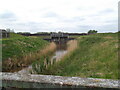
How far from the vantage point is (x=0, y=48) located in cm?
989

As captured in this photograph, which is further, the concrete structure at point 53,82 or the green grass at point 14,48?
the green grass at point 14,48

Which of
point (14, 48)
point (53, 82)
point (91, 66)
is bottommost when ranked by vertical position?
point (91, 66)

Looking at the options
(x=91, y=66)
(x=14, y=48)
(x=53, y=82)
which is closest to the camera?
(x=53, y=82)

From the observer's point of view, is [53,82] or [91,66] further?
[91,66]

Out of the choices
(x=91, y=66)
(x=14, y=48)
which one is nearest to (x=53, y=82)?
(x=91, y=66)

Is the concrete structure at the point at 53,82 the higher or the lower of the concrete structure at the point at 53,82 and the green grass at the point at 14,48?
the lower

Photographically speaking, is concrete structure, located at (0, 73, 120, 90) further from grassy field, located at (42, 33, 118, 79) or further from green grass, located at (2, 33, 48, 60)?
green grass, located at (2, 33, 48, 60)

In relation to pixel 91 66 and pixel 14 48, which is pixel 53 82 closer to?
pixel 91 66

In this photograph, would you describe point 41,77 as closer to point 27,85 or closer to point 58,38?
point 27,85

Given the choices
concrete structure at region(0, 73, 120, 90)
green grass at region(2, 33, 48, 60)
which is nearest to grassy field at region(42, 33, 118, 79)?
concrete structure at region(0, 73, 120, 90)

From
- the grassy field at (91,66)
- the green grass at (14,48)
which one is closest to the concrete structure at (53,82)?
the grassy field at (91,66)

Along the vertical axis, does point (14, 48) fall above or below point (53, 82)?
above

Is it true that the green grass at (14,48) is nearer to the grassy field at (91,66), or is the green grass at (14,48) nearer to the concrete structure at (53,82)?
the grassy field at (91,66)

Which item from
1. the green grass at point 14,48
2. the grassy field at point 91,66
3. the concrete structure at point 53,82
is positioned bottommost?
the grassy field at point 91,66
